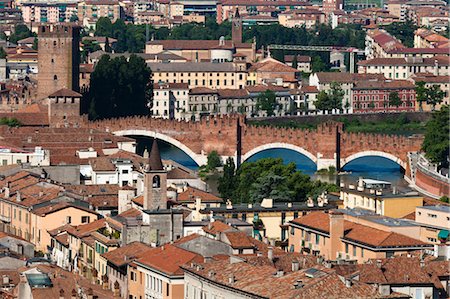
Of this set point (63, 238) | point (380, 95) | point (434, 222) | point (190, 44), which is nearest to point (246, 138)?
point (380, 95)

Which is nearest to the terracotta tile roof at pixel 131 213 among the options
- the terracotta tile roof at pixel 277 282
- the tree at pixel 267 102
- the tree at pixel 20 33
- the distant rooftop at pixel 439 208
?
the distant rooftop at pixel 439 208

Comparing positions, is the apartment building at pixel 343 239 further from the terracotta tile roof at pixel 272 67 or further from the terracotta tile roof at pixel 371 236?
the terracotta tile roof at pixel 272 67

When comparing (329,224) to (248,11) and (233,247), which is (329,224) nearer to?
(233,247)

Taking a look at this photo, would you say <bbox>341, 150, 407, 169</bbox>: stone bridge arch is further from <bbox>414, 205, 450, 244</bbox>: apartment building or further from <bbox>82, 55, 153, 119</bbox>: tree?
<bbox>414, 205, 450, 244</bbox>: apartment building

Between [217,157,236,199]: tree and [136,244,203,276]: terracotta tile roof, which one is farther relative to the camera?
[217,157,236,199]: tree

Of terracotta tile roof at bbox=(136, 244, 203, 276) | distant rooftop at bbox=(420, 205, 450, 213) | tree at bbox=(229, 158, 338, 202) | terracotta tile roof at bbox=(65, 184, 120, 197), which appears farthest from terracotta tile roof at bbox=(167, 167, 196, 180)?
terracotta tile roof at bbox=(136, 244, 203, 276)

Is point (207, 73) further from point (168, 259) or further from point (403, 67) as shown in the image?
point (168, 259)

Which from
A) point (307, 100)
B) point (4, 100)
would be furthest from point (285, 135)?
point (307, 100)
